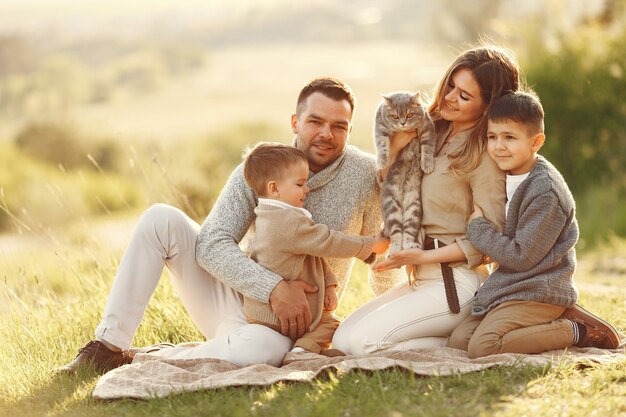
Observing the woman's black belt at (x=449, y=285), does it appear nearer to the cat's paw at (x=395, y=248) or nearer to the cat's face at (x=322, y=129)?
the cat's paw at (x=395, y=248)

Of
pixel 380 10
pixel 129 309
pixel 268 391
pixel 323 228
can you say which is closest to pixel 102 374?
pixel 129 309

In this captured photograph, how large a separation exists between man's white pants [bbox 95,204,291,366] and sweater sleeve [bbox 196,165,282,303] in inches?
4.9

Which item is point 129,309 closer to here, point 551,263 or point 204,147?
point 551,263

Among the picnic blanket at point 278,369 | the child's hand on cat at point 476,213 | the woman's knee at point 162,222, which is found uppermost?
the child's hand on cat at point 476,213

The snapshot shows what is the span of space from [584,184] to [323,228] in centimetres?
724

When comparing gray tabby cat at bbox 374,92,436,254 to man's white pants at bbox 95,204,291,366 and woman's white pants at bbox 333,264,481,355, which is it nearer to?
woman's white pants at bbox 333,264,481,355

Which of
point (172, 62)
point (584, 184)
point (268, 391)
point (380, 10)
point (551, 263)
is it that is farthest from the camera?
point (380, 10)

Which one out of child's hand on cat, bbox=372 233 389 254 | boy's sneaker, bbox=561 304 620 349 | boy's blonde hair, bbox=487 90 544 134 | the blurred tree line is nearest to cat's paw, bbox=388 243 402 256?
child's hand on cat, bbox=372 233 389 254

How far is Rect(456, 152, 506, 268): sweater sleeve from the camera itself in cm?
393

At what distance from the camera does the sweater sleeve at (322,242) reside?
4.00 m

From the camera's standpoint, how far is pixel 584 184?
1041 centimetres

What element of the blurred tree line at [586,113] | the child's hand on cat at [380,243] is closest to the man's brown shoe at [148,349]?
the child's hand on cat at [380,243]

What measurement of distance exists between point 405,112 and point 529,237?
863mm

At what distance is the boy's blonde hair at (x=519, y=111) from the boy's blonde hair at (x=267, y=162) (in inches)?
37.7
